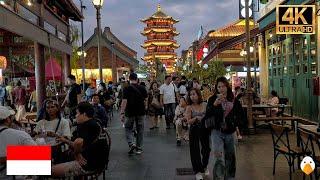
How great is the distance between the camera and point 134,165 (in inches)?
401

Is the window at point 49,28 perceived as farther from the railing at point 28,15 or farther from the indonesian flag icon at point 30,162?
the indonesian flag icon at point 30,162

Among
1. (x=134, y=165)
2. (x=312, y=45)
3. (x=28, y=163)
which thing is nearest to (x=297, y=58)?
(x=312, y=45)

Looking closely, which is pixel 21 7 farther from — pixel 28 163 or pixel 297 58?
pixel 28 163

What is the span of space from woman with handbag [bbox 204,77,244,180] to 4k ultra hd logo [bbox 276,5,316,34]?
273 inches

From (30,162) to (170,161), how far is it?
6.33 metres

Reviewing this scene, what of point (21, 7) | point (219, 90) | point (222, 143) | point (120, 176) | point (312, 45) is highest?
point (21, 7)

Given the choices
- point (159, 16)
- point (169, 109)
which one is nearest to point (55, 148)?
point (169, 109)

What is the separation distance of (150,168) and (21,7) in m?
7.70

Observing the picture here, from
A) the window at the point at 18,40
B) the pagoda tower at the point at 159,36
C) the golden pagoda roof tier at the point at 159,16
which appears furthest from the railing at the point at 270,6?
the golden pagoda roof tier at the point at 159,16

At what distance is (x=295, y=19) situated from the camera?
14.1 metres

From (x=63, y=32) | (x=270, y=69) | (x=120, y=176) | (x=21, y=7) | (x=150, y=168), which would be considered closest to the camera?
(x=120, y=176)

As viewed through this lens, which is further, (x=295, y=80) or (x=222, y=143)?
(x=295, y=80)

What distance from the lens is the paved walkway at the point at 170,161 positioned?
9023mm

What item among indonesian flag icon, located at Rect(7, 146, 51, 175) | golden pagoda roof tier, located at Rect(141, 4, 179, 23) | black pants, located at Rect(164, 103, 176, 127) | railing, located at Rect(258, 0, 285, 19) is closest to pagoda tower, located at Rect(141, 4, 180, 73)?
golden pagoda roof tier, located at Rect(141, 4, 179, 23)
